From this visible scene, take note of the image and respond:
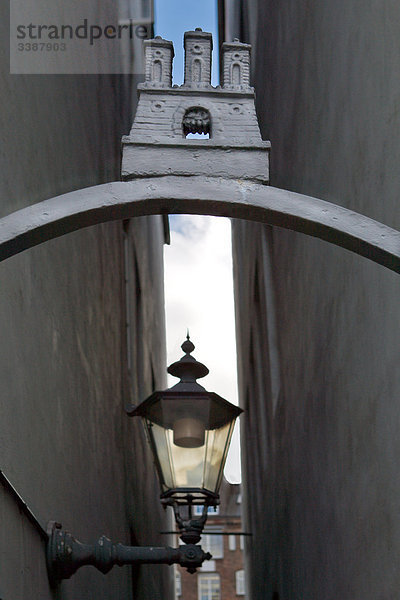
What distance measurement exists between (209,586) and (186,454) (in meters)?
39.8

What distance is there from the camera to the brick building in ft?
139

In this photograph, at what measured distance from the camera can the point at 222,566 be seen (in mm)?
44594

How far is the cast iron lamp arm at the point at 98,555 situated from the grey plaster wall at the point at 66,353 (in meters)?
0.10

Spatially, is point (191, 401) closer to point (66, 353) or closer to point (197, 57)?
point (66, 353)

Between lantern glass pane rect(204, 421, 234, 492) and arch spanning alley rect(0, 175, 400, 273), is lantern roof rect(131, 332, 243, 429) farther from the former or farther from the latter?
arch spanning alley rect(0, 175, 400, 273)

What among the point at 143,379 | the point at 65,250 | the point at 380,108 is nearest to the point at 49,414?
the point at 65,250

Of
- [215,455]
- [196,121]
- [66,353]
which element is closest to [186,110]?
[196,121]

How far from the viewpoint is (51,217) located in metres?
3.10

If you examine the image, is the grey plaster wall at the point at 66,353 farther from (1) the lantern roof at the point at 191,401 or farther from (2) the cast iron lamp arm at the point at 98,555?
(1) the lantern roof at the point at 191,401

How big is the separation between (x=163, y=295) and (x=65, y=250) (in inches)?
615

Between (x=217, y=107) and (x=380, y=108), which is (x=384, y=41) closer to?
(x=380, y=108)

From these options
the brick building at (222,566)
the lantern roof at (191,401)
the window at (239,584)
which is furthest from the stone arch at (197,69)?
the window at (239,584)

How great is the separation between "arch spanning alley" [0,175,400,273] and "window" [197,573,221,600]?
136ft

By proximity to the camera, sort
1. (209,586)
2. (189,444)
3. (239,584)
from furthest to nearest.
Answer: (239,584)
(209,586)
(189,444)
